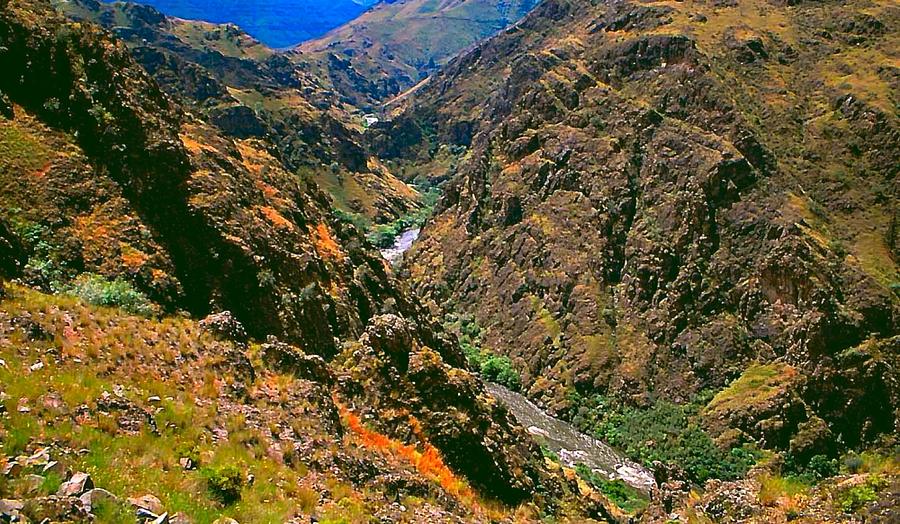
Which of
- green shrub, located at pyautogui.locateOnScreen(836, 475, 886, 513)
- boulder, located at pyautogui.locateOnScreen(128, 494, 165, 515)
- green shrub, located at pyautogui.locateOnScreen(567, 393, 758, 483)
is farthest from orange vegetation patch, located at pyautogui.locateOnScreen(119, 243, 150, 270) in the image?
green shrub, located at pyautogui.locateOnScreen(567, 393, 758, 483)

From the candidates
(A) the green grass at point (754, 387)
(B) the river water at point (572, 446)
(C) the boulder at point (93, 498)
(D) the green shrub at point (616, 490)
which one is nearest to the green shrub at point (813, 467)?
(A) the green grass at point (754, 387)

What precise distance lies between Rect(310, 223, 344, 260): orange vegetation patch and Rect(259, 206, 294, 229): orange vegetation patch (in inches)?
100

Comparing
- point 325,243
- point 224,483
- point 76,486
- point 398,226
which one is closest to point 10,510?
point 76,486

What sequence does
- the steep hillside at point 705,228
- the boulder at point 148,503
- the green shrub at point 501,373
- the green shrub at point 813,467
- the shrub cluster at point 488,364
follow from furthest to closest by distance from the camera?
the shrub cluster at point 488,364 < the green shrub at point 501,373 < the steep hillside at point 705,228 < the green shrub at point 813,467 < the boulder at point 148,503

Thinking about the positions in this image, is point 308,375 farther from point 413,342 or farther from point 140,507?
point 140,507

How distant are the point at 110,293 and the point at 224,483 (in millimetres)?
12090

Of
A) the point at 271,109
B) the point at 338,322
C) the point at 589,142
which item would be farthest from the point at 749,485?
the point at 271,109

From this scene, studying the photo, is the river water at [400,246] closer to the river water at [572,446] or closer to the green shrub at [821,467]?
the river water at [572,446]

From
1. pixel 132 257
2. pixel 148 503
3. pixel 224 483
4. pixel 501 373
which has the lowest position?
pixel 501 373

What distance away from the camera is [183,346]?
19.8 meters

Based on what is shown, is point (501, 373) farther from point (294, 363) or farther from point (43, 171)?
point (43, 171)

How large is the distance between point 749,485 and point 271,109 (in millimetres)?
Answer: 162915

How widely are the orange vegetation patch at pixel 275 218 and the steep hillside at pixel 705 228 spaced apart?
4361 cm

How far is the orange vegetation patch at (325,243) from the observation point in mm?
41125
